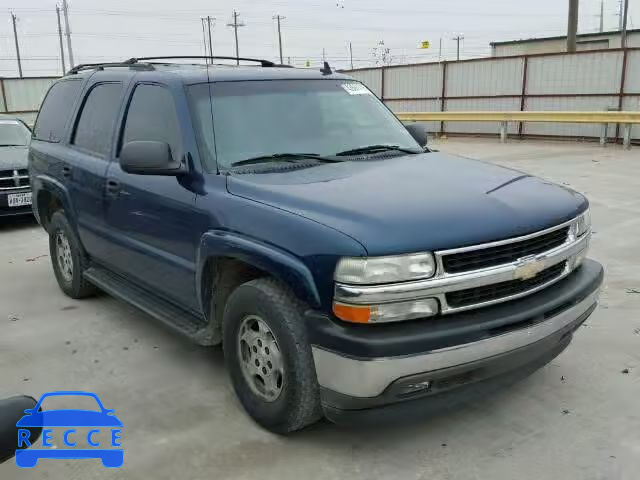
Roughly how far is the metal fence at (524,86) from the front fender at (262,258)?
15839mm

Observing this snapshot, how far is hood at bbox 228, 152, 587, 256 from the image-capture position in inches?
106

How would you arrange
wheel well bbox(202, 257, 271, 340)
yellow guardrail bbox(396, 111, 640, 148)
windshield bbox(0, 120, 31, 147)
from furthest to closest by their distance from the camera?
yellow guardrail bbox(396, 111, 640, 148) → windshield bbox(0, 120, 31, 147) → wheel well bbox(202, 257, 271, 340)

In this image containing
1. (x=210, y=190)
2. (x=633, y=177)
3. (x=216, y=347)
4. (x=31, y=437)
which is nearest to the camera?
(x=31, y=437)

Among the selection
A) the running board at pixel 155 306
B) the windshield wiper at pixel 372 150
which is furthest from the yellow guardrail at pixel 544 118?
the running board at pixel 155 306

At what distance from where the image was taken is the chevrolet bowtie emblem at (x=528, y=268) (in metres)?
2.86

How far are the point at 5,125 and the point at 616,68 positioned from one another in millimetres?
15310

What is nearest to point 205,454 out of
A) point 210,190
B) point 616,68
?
point 210,190

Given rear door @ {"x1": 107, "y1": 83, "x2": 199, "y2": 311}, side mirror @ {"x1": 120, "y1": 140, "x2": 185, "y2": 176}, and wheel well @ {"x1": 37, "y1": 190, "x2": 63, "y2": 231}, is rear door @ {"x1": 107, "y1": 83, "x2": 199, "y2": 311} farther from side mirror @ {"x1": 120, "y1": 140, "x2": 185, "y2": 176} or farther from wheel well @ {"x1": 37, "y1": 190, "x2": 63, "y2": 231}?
wheel well @ {"x1": 37, "y1": 190, "x2": 63, "y2": 231}

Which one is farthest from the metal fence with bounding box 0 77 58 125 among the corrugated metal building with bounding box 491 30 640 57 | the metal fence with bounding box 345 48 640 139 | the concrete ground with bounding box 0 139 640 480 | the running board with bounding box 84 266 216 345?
the concrete ground with bounding box 0 139 640 480

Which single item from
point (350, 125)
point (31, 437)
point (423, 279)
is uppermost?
point (350, 125)

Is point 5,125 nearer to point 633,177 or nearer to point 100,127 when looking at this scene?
point 100,127

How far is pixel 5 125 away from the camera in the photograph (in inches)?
383

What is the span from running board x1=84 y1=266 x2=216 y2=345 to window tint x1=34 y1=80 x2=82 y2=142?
1.36m

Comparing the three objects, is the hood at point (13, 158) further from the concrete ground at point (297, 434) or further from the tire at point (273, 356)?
the tire at point (273, 356)
